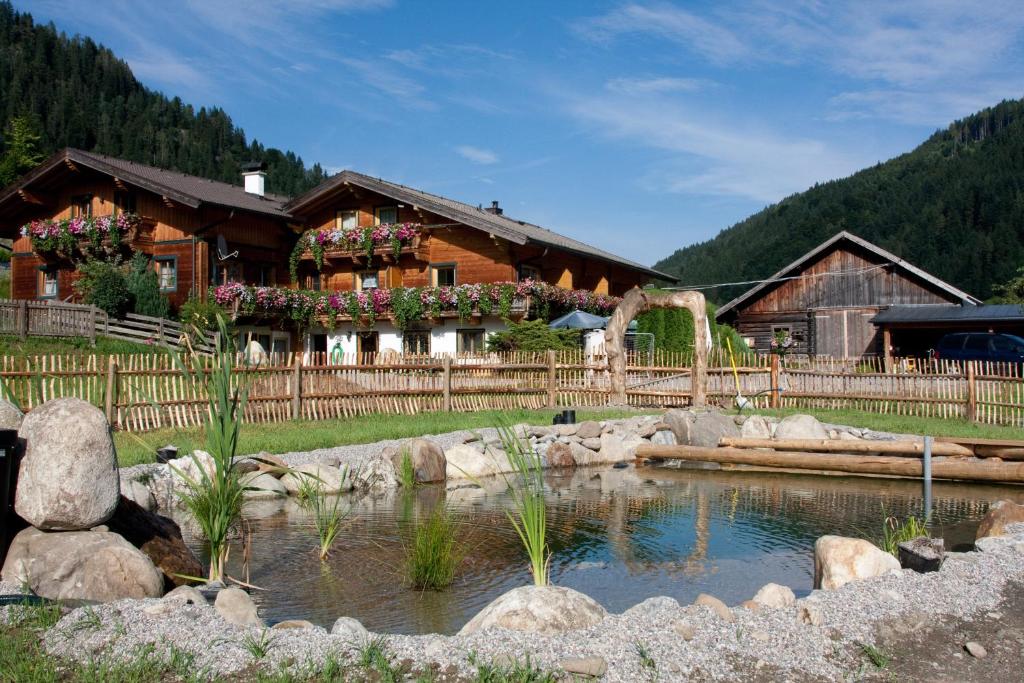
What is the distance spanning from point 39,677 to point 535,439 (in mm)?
12278

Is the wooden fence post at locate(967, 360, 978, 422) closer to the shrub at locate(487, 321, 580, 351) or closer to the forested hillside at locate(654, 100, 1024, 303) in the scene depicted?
the shrub at locate(487, 321, 580, 351)

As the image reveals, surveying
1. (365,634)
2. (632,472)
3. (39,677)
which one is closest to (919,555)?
(365,634)

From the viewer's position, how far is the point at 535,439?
16.2m

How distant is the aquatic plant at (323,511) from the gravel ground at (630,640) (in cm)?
271

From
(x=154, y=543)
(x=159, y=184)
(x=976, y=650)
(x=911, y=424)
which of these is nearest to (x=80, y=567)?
(x=154, y=543)

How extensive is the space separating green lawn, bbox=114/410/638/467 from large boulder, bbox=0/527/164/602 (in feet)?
17.7

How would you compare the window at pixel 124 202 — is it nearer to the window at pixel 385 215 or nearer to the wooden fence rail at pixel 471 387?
the window at pixel 385 215

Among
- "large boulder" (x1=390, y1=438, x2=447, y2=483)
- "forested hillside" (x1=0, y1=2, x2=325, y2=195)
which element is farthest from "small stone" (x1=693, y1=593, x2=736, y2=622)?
"forested hillside" (x1=0, y1=2, x2=325, y2=195)

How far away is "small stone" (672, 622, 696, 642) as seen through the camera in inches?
191

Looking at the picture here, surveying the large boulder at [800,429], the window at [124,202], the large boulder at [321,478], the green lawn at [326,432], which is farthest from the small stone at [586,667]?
the window at [124,202]

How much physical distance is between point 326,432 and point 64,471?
375 inches

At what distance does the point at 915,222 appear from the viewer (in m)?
68.7

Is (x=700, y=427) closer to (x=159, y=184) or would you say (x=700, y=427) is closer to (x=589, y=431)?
(x=589, y=431)

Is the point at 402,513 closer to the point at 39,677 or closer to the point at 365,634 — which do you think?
the point at 365,634
